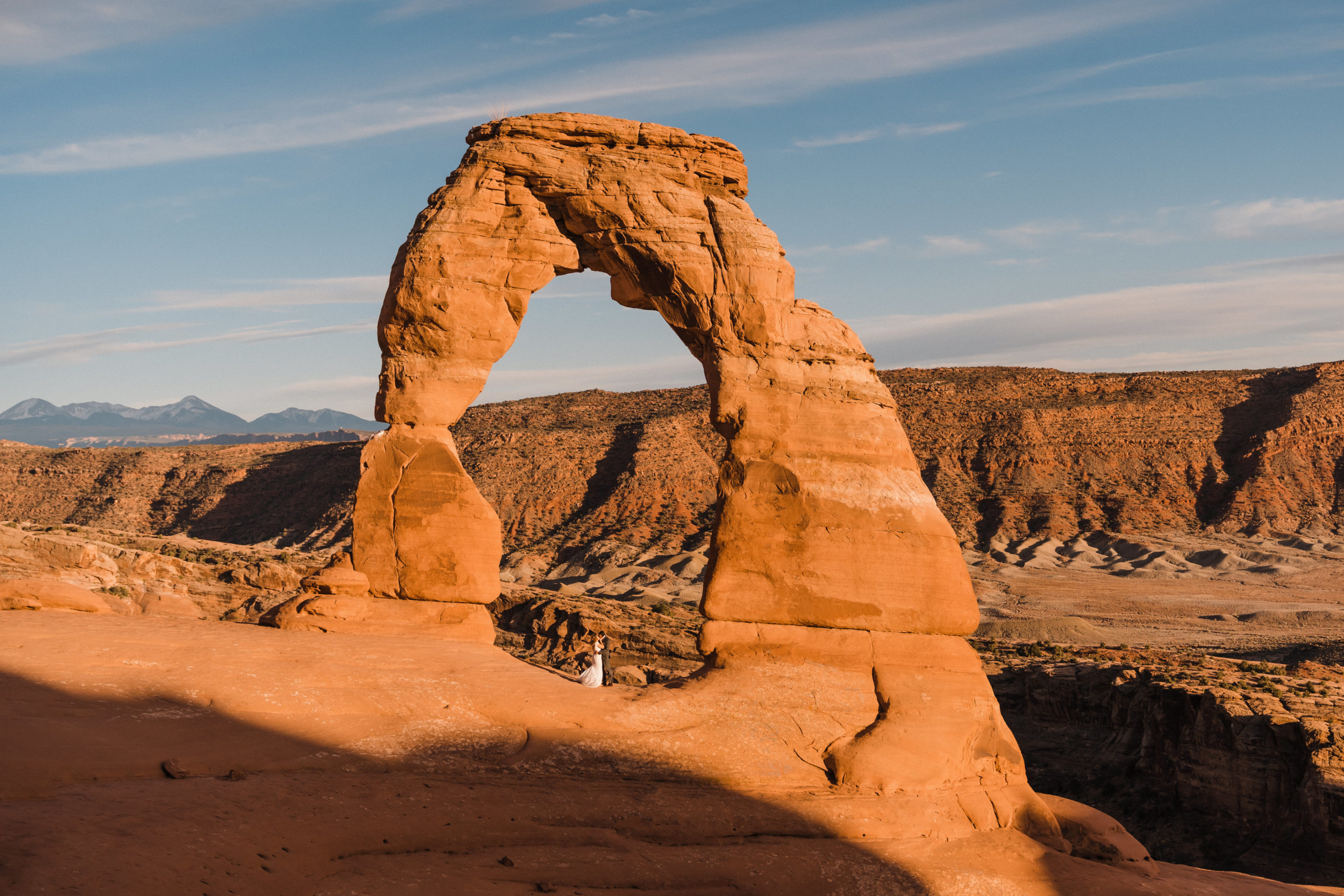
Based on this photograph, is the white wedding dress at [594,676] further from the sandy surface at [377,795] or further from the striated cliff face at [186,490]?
the striated cliff face at [186,490]

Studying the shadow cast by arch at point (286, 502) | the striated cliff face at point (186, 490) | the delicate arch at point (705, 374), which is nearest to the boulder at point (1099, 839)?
the delicate arch at point (705, 374)

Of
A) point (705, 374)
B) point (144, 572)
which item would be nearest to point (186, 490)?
point (144, 572)

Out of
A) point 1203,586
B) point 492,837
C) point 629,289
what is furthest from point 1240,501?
point 492,837

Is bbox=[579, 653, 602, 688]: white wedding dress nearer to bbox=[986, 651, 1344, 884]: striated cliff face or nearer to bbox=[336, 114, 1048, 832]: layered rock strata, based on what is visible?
bbox=[336, 114, 1048, 832]: layered rock strata

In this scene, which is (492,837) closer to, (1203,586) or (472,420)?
(1203,586)

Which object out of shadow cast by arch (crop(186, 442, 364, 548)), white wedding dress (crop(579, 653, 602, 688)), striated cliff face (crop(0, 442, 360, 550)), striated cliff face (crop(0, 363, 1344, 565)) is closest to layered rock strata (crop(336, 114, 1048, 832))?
white wedding dress (crop(579, 653, 602, 688))

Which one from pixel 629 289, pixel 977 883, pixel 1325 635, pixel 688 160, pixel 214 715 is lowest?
pixel 1325 635

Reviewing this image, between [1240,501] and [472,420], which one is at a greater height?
[472,420]

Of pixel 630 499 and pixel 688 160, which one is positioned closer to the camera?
pixel 688 160
